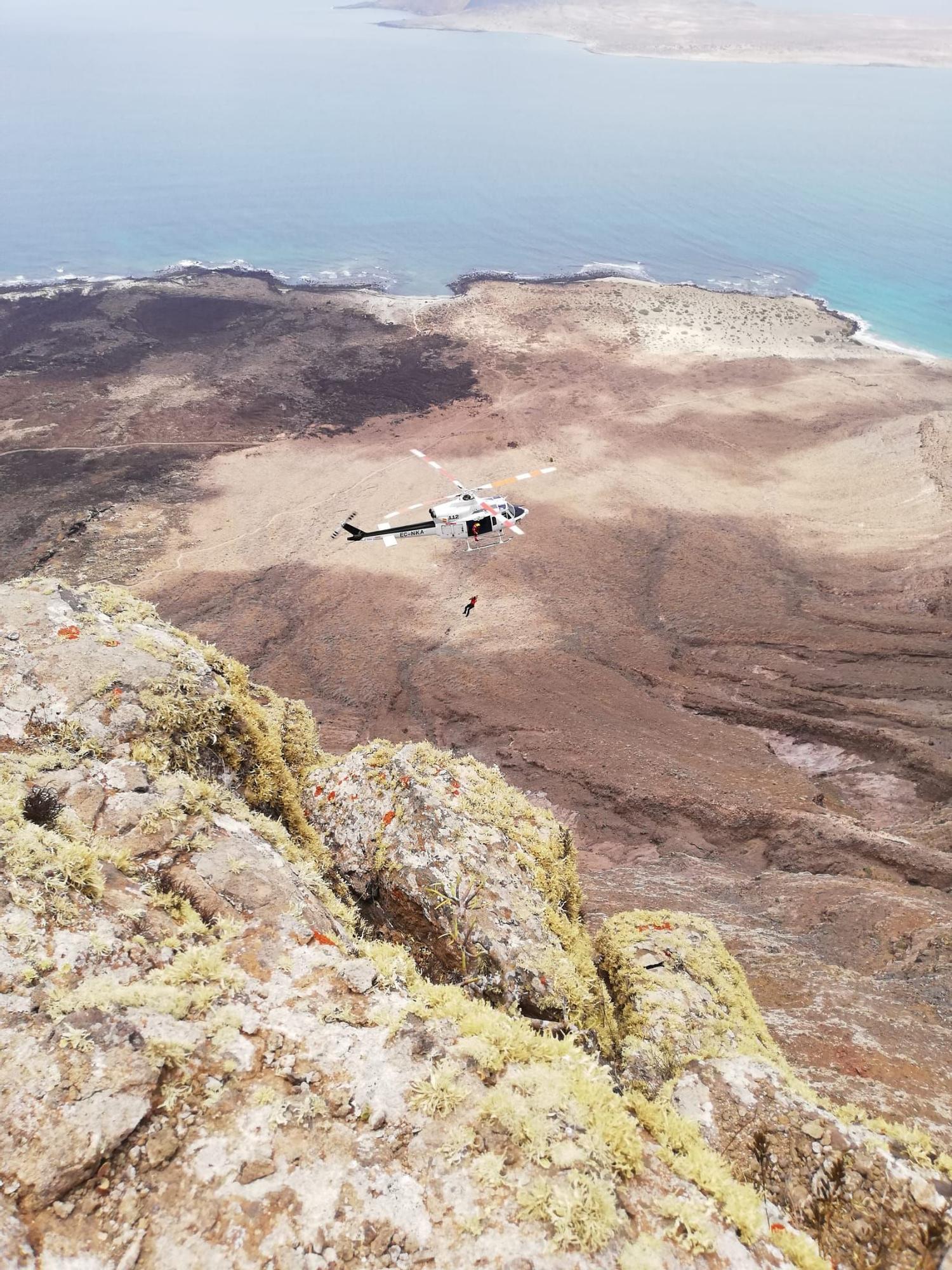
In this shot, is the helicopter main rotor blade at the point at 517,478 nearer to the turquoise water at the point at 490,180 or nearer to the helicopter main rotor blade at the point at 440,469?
the helicopter main rotor blade at the point at 440,469

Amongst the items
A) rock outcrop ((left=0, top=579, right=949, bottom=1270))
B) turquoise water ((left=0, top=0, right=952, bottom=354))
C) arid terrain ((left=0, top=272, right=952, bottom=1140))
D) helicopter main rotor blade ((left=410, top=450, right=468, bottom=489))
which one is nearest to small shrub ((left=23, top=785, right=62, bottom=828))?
rock outcrop ((left=0, top=579, right=949, bottom=1270))

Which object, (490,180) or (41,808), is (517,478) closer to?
(41,808)

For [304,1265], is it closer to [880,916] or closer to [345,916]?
[345,916]

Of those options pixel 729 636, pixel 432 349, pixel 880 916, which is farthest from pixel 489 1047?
pixel 432 349

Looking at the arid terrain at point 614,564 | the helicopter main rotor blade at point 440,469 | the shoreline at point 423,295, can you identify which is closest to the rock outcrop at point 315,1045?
the arid terrain at point 614,564

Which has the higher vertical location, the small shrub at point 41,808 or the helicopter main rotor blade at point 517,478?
the small shrub at point 41,808

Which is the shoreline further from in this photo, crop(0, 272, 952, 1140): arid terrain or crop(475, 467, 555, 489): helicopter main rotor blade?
crop(475, 467, 555, 489): helicopter main rotor blade
